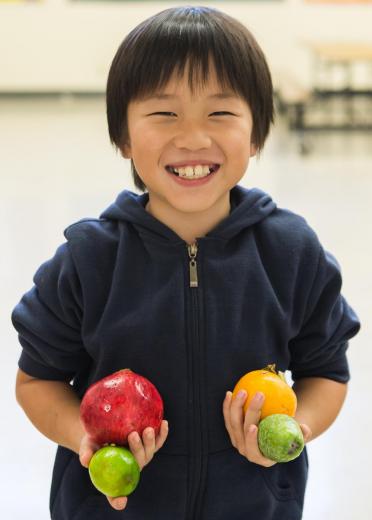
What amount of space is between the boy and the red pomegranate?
4.1 inches

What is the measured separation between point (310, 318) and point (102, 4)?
26.0ft

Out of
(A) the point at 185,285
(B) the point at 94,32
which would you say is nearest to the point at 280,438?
(A) the point at 185,285

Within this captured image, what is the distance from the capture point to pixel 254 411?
1.08m

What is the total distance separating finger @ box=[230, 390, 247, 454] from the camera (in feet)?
3.58

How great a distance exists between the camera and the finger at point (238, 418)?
42.9 inches

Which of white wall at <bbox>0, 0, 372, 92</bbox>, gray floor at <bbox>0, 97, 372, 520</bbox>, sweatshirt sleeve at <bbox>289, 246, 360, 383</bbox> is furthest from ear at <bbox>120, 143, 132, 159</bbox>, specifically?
white wall at <bbox>0, 0, 372, 92</bbox>

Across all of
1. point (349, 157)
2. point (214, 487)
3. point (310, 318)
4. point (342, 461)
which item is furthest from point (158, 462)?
point (349, 157)

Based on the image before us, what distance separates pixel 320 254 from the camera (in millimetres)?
1243

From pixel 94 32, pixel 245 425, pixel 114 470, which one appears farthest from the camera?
pixel 94 32

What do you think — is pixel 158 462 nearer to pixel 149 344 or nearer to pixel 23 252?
pixel 149 344

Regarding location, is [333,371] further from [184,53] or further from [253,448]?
[184,53]

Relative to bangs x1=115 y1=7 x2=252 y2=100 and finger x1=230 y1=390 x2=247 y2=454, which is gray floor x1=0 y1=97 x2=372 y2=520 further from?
bangs x1=115 y1=7 x2=252 y2=100

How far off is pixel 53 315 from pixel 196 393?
0.25 metres

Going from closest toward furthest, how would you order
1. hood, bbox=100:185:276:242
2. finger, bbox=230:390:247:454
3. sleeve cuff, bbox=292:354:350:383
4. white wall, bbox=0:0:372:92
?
1. finger, bbox=230:390:247:454
2. hood, bbox=100:185:276:242
3. sleeve cuff, bbox=292:354:350:383
4. white wall, bbox=0:0:372:92
